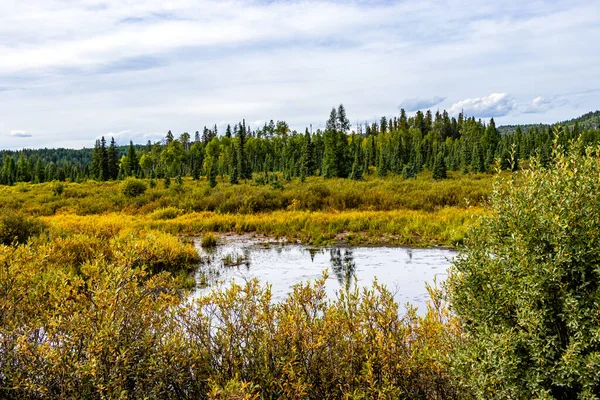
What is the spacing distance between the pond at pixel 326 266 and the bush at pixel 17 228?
255 inches

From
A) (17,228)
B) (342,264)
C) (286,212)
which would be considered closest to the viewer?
(342,264)

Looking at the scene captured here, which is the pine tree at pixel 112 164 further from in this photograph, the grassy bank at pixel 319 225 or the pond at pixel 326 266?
the pond at pixel 326 266

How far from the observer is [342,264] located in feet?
50.4

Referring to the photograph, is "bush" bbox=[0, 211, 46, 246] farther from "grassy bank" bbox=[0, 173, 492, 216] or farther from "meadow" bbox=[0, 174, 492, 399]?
"meadow" bbox=[0, 174, 492, 399]

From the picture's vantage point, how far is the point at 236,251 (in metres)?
18.5

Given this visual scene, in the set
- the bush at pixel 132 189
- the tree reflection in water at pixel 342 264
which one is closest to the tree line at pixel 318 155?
the bush at pixel 132 189

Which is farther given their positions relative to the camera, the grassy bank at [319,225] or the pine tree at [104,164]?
the pine tree at [104,164]

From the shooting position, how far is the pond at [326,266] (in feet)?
40.1

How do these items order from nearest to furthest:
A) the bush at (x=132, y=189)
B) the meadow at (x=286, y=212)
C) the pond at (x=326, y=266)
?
the pond at (x=326, y=266)
the meadow at (x=286, y=212)
the bush at (x=132, y=189)

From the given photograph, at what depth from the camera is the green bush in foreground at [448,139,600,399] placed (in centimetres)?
361

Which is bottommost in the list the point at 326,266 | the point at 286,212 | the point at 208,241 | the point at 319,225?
the point at 326,266

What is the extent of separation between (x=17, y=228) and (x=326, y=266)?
40.4ft

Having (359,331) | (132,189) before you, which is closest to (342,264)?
(359,331)

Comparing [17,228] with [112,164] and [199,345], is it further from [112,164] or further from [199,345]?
[112,164]
